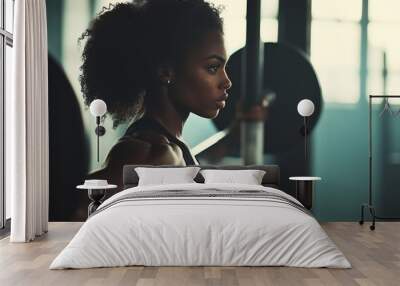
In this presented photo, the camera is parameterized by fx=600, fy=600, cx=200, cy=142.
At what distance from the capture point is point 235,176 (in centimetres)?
716

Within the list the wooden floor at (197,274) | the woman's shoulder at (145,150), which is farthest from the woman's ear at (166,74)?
the wooden floor at (197,274)

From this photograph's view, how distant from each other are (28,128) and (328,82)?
3937 mm

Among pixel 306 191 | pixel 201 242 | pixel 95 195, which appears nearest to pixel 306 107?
pixel 306 191

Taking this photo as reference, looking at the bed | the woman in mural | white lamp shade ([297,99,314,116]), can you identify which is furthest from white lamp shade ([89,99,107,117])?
the bed

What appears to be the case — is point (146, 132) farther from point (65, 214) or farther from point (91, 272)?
point (91, 272)

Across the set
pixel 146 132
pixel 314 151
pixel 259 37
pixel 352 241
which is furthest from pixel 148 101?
pixel 352 241

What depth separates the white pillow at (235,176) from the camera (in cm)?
711

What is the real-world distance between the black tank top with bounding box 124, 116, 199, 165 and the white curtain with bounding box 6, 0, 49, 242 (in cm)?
132

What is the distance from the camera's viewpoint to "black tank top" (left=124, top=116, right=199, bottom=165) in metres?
7.88

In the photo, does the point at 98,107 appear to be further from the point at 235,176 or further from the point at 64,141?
the point at 235,176

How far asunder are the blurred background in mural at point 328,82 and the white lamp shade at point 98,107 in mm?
690

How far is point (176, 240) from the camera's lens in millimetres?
4848

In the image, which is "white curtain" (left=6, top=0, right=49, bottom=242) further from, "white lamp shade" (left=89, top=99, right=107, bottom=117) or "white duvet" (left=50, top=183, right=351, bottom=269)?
"white duvet" (left=50, top=183, right=351, bottom=269)

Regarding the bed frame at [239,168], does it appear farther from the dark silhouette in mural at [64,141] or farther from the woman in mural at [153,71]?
the dark silhouette in mural at [64,141]
